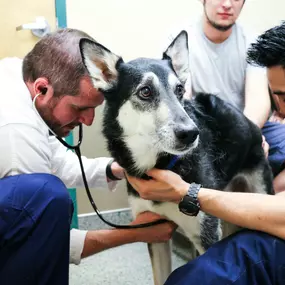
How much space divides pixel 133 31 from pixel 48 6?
47 cm

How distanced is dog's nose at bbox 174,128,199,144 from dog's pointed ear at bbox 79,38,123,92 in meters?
0.27

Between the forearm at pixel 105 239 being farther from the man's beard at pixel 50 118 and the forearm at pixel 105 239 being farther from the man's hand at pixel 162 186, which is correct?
the man's beard at pixel 50 118

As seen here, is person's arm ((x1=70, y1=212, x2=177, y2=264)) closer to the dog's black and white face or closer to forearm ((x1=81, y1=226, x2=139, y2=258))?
forearm ((x1=81, y1=226, x2=139, y2=258))

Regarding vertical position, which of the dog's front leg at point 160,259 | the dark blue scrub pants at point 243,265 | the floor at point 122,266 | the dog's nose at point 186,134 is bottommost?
the floor at point 122,266

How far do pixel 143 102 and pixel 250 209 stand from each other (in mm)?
424

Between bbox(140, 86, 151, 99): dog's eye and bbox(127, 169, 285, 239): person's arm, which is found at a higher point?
bbox(140, 86, 151, 99): dog's eye

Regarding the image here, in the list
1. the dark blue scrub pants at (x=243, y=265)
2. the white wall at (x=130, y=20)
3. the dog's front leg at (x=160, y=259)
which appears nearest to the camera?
the dark blue scrub pants at (x=243, y=265)

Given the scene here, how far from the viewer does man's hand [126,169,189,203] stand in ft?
3.72

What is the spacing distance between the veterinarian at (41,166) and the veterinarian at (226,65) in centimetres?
68

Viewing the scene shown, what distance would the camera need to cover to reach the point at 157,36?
7.50ft

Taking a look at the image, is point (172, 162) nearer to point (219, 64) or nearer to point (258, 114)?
point (258, 114)

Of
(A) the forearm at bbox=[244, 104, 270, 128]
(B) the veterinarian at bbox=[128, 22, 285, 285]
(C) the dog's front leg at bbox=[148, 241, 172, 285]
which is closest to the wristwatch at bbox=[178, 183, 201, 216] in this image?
(B) the veterinarian at bbox=[128, 22, 285, 285]

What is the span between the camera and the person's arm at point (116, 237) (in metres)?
1.33

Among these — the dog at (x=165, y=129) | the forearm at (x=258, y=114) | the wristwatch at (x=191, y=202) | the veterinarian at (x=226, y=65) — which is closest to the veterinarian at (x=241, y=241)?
the wristwatch at (x=191, y=202)
